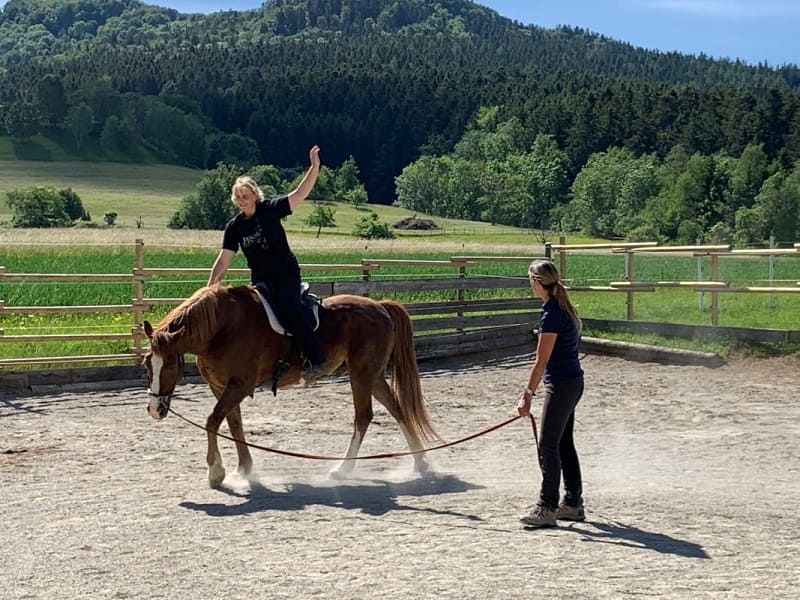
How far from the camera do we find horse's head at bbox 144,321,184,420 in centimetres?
748

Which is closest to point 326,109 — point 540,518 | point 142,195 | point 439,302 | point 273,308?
point 142,195

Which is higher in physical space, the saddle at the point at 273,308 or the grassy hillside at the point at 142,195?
the grassy hillside at the point at 142,195

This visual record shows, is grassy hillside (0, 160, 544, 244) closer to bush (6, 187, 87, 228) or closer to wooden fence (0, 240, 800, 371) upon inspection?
bush (6, 187, 87, 228)

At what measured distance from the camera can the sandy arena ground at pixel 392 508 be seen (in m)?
5.26

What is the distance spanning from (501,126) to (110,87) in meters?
56.5

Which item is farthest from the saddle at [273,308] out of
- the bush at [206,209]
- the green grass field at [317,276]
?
the bush at [206,209]

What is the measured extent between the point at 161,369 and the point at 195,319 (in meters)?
0.44

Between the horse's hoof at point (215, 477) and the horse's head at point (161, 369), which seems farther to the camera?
the horse's hoof at point (215, 477)

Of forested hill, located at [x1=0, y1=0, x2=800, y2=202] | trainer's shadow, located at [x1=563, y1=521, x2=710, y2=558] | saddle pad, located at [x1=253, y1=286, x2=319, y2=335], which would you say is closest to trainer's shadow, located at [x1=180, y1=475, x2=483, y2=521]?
trainer's shadow, located at [x1=563, y1=521, x2=710, y2=558]

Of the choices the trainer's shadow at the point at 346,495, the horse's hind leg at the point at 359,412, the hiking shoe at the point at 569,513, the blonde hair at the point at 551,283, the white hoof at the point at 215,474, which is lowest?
the trainer's shadow at the point at 346,495

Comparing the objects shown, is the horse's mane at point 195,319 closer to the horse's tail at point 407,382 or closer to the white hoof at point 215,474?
the white hoof at point 215,474

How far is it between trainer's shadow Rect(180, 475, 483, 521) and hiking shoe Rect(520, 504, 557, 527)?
345mm

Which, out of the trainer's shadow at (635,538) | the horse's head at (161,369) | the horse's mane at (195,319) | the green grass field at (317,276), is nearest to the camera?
the trainer's shadow at (635,538)

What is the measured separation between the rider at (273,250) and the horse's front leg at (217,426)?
60 centimetres
